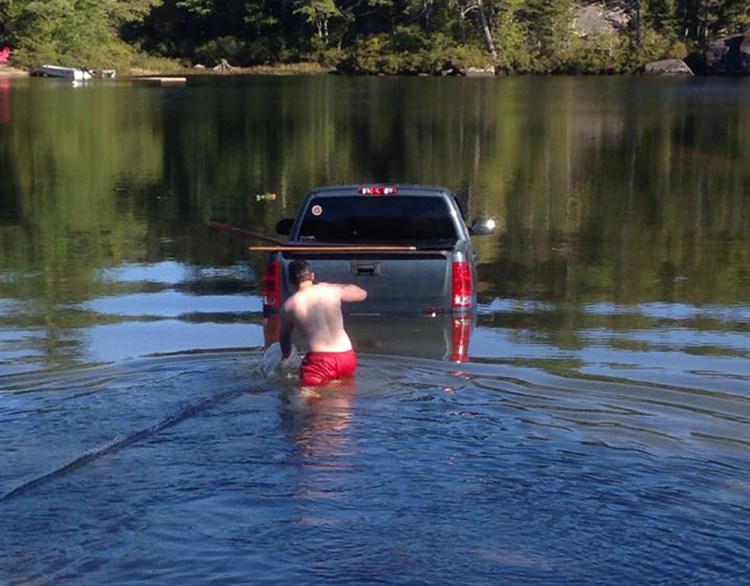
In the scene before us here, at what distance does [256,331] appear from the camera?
1413 centimetres

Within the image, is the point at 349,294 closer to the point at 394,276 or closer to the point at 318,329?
the point at 318,329

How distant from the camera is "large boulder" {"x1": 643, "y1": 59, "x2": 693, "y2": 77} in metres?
101

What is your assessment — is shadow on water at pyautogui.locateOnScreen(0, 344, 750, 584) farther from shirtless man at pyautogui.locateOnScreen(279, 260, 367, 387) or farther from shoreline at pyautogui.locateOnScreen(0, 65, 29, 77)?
shoreline at pyautogui.locateOnScreen(0, 65, 29, 77)

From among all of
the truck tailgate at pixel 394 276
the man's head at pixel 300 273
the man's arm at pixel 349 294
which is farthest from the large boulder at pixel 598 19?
the man's head at pixel 300 273

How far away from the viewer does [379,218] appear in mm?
13961

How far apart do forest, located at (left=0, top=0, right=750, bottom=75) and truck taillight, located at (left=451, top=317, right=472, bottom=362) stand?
89717 millimetres

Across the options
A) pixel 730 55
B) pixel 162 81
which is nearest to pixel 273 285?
pixel 162 81

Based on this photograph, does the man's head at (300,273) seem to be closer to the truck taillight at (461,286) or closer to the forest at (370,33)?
the truck taillight at (461,286)

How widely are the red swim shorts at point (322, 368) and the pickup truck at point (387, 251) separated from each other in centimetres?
191

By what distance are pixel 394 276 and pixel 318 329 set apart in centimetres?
212

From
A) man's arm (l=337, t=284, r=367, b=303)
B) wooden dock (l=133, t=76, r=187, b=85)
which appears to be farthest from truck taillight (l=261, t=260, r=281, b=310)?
wooden dock (l=133, t=76, r=187, b=85)

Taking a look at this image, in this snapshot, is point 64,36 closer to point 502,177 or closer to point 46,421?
point 502,177

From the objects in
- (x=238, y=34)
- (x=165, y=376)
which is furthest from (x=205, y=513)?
(x=238, y=34)

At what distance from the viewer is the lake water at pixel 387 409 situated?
24.0 feet
